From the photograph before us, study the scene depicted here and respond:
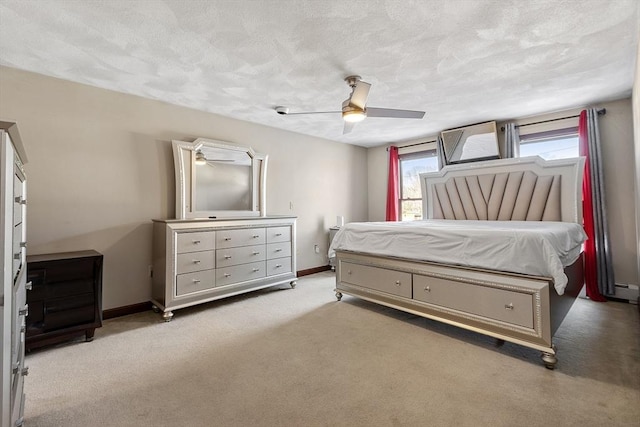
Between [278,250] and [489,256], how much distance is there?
2707 millimetres

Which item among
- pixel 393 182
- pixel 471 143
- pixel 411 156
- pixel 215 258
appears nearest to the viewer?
pixel 215 258

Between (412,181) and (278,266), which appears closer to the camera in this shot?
(278,266)

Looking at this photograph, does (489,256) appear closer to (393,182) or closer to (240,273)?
(240,273)

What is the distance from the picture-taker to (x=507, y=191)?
4098 mm

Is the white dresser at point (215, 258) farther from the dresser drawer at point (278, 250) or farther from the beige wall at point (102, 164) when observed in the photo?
the beige wall at point (102, 164)

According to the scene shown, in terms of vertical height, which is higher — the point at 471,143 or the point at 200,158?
the point at 471,143

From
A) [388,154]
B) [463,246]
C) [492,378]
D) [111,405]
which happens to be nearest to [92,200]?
[111,405]

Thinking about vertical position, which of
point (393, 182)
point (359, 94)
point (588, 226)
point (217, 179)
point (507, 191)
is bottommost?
point (588, 226)

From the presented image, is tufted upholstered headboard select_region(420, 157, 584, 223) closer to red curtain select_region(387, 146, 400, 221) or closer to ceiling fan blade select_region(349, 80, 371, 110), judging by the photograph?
red curtain select_region(387, 146, 400, 221)

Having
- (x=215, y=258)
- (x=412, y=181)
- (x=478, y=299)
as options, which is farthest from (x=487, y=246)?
(x=412, y=181)

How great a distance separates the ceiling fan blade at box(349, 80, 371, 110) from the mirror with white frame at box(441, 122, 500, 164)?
2.72 meters

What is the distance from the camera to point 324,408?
1.71 m

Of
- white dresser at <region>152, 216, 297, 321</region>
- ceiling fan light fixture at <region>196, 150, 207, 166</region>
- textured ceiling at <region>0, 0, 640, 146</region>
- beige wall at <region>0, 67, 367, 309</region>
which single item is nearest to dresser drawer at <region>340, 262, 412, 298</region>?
white dresser at <region>152, 216, 297, 321</region>

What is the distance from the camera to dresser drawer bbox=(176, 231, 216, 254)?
10.5ft
